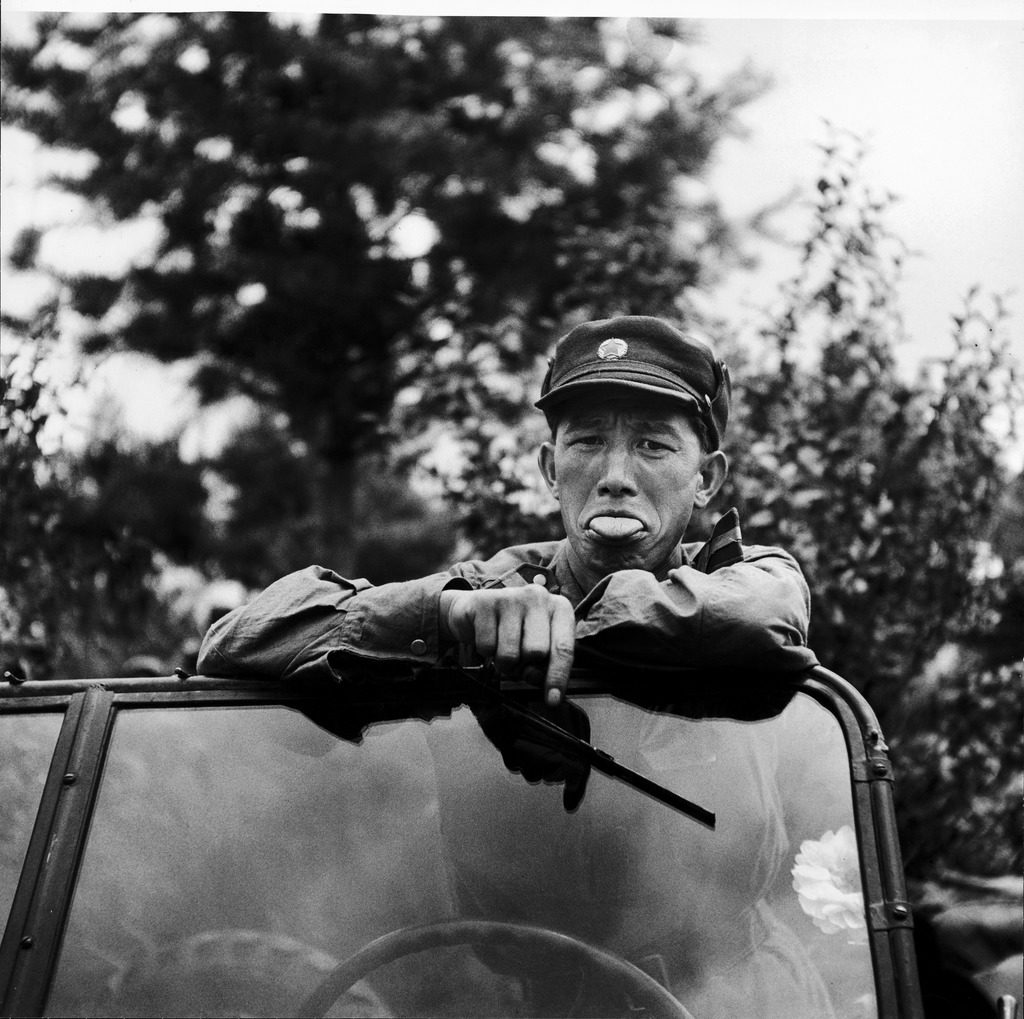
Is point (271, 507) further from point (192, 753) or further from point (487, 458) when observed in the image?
point (192, 753)

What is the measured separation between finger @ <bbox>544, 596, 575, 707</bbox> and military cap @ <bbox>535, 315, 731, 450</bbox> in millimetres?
658

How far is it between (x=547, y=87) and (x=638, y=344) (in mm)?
4735

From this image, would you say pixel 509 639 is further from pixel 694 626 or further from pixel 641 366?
pixel 641 366

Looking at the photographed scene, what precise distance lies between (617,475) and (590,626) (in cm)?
49

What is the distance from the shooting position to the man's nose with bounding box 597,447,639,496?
271 cm

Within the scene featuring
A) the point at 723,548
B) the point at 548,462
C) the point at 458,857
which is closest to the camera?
the point at 458,857

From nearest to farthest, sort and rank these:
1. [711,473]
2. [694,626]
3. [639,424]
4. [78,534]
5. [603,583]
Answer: [694,626] < [603,583] < [639,424] < [711,473] < [78,534]

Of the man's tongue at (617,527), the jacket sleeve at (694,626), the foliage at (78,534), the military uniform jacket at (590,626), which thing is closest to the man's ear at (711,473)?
the man's tongue at (617,527)

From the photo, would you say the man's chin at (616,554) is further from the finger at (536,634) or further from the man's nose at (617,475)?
the finger at (536,634)

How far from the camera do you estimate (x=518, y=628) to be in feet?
7.29

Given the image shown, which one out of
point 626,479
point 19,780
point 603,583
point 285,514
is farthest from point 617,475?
point 285,514

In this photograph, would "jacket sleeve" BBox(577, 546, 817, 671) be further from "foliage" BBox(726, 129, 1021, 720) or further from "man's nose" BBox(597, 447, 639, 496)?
"foliage" BBox(726, 129, 1021, 720)

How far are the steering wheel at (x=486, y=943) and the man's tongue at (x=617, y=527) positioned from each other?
857 mm

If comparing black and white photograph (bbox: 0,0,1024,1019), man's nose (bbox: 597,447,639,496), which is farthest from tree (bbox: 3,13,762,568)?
man's nose (bbox: 597,447,639,496)
